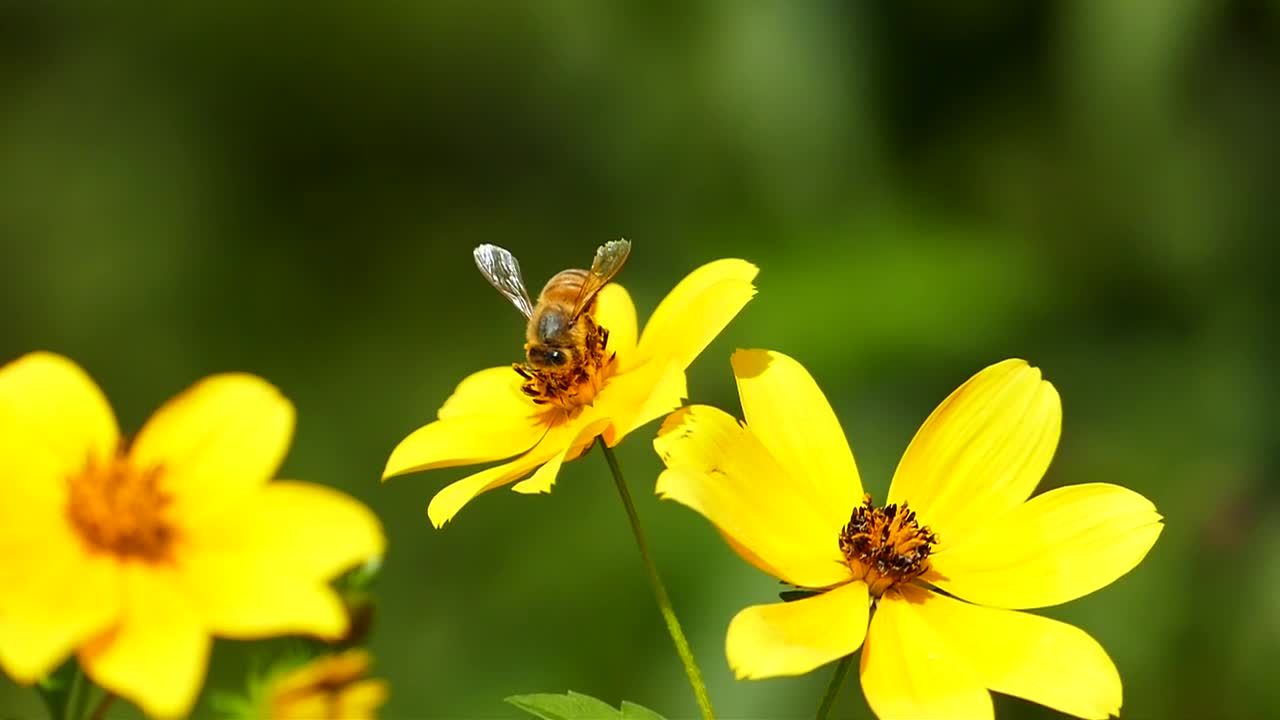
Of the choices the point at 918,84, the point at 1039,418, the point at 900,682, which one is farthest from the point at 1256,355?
the point at 900,682

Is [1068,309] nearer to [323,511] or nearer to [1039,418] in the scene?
[1039,418]

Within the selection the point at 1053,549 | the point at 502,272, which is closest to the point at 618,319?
the point at 502,272

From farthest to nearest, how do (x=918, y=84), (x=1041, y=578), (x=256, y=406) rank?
(x=918, y=84)
(x=1041, y=578)
(x=256, y=406)

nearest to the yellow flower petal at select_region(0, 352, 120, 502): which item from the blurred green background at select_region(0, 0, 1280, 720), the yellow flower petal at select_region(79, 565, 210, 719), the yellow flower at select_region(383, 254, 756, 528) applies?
Answer: the yellow flower petal at select_region(79, 565, 210, 719)

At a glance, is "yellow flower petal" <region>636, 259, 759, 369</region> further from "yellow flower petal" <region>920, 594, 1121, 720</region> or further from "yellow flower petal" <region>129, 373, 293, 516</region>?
"yellow flower petal" <region>129, 373, 293, 516</region>

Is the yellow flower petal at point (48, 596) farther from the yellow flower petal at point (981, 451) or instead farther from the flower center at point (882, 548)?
the yellow flower petal at point (981, 451)

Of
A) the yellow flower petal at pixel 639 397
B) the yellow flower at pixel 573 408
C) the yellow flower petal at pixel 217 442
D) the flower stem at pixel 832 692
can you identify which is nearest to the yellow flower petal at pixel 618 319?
the yellow flower at pixel 573 408
